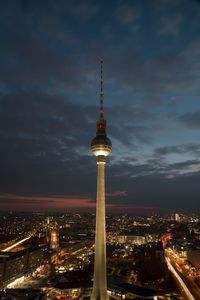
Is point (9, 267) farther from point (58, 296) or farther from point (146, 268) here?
point (146, 268)

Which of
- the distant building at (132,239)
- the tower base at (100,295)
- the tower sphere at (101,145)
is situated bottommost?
the tower base at (100,295)

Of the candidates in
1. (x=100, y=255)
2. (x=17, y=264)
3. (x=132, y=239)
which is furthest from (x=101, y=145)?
(x=132, y=239)

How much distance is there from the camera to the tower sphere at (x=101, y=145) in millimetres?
28078

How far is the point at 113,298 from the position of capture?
2814 centimetres

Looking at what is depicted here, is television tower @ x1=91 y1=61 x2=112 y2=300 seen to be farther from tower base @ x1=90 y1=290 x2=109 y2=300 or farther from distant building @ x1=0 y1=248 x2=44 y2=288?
distant building @ x1=0 y1=248 x2=44 y2=288

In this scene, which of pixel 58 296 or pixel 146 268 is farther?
pixel 146 268

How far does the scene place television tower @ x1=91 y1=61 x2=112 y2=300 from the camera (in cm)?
2509

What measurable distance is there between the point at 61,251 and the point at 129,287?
38562mm

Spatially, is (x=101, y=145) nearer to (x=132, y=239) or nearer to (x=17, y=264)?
(x=17, y=264)

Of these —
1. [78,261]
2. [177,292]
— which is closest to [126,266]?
[78,261]

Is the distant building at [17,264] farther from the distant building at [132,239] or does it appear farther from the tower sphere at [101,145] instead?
the distant building at [132,239]

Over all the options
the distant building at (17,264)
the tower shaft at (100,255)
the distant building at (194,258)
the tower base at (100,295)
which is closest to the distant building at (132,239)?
the distant building at (194,258)

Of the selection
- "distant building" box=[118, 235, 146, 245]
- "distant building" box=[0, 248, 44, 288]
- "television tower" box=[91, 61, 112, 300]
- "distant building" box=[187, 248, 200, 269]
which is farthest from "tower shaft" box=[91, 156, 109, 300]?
"distant building" box=[118, 235, 146, 245]

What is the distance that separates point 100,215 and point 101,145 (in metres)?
5.82
